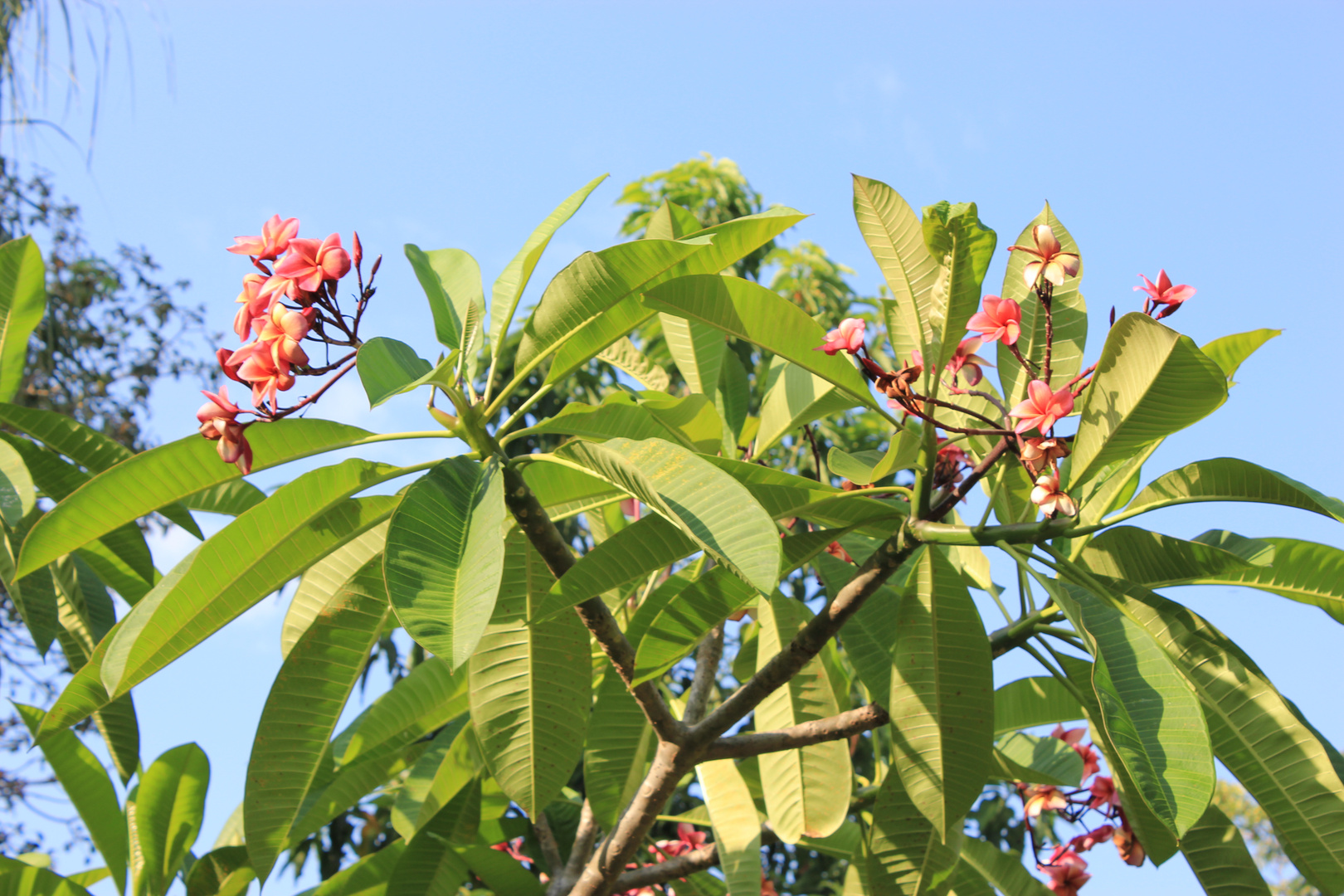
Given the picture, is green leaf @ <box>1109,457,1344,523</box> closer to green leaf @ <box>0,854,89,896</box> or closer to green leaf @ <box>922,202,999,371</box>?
green leaf @ <box>922,202,999,371</box>

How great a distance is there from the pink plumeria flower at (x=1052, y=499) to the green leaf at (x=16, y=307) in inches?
68.5

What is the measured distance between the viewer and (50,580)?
67.4 inches

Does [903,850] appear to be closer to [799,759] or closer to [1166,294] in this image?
[799,759]

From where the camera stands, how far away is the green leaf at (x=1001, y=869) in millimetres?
1853

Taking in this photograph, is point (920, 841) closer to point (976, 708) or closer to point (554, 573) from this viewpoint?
point (976, 708)

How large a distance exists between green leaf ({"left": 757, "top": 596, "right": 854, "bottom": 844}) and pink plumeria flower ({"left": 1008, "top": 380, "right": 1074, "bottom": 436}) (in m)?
0.58

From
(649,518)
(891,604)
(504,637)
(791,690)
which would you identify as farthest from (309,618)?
(891,604)

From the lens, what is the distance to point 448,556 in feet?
3.34

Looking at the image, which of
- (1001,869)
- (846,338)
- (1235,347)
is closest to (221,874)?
(1001,869)

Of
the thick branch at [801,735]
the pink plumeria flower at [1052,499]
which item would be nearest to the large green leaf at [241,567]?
the thick branch at [801,735]

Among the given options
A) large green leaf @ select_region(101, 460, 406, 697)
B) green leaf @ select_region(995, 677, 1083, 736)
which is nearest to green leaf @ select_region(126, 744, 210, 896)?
large green leaf @ select_region(101, 460, 406, 697)

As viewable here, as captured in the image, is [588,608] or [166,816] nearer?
[588,608]

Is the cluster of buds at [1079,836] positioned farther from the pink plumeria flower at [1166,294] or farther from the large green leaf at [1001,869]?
the pink plumeria flower at [1166,294]

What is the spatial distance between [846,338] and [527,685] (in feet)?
A: 2.13
